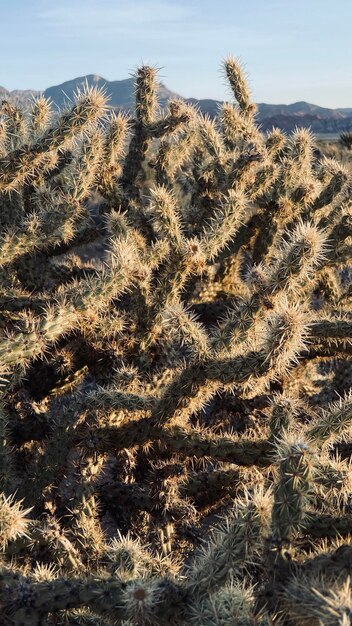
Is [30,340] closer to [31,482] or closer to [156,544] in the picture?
[31,482]

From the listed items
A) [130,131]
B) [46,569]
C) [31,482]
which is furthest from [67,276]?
[46,569]

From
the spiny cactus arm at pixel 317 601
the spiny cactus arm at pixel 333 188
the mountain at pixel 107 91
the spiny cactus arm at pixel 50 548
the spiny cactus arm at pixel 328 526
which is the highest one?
the mountain at pixel 107 91

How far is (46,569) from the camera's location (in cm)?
298

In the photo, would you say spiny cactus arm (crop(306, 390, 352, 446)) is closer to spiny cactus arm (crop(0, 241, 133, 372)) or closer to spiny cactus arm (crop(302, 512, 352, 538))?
spiny cactus arm (crop(302, 512, 352, 538))

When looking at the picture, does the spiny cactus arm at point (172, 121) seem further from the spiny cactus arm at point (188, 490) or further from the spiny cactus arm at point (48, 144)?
the spiny cactus arm at point (188, 490)

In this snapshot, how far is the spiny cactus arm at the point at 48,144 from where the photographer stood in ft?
15.8

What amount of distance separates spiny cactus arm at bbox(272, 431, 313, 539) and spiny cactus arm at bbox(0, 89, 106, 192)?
125 inches

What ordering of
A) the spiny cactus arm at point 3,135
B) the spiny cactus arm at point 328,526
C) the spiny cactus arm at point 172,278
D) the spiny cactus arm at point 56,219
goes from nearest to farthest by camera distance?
1. the spiny cactus arm at point 328,526
2. the spiny cactus arm at point 172,278
3. the spiny cactus arm at point 56,219
4. the spiny cactus arm at point 3,135

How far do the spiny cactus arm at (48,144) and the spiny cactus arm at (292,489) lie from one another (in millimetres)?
3185

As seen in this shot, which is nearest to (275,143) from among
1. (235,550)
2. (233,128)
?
(233,128)

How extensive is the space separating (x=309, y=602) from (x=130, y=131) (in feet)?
15.9

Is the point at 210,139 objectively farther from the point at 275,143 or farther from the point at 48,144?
the point at 48,144

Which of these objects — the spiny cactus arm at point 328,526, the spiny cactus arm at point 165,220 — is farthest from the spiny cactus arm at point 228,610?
the spiny cactus arm at point 165,220

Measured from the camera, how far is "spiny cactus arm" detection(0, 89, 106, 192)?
4.80m
